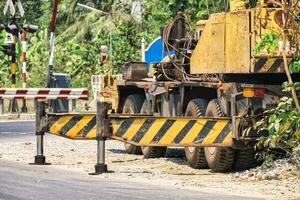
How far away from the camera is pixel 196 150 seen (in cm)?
1658

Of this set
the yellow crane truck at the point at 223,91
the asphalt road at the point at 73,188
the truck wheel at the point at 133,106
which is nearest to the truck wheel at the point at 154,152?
the truck wheel at the point at 133,106

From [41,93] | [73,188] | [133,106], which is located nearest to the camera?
[73,188]

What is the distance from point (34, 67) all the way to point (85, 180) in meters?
40.1

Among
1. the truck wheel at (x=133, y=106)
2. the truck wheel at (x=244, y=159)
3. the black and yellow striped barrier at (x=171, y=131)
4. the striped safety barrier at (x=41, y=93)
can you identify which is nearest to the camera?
the black and yellow striped barrier at (x=171, y=131)

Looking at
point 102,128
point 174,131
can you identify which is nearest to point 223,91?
point 174,131

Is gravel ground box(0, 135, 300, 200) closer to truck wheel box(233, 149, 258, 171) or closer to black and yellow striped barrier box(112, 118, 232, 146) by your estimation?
truck wheel box(233, 149, 258, 171)

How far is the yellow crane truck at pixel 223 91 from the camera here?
1462 cm

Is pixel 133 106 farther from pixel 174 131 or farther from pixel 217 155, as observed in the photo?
pixel 174 131

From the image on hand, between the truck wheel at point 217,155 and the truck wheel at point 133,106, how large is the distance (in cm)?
422

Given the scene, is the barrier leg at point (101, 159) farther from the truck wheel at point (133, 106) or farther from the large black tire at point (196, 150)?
the truck wheel at point (133, 106)

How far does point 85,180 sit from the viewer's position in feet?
47.4

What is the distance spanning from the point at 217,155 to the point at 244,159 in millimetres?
406

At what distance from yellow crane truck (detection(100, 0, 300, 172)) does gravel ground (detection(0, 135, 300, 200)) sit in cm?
44

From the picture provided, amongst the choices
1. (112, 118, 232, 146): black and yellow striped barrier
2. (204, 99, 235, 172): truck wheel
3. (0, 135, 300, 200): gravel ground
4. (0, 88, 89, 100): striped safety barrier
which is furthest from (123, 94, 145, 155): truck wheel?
(0, 88, 89, 100): striped safety barrier
